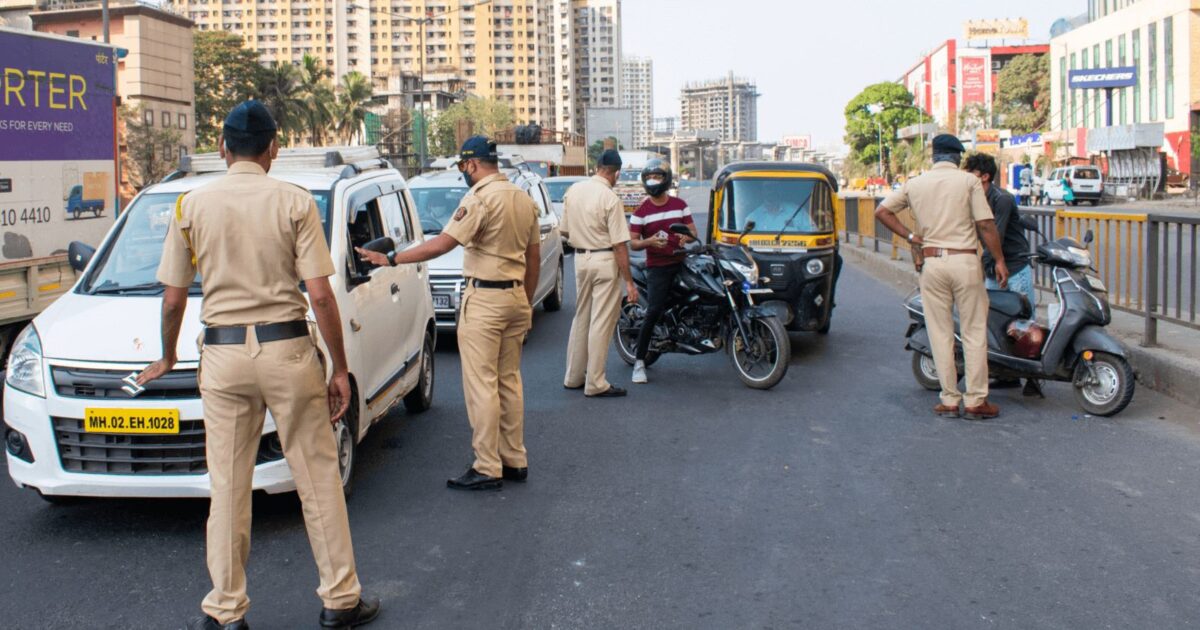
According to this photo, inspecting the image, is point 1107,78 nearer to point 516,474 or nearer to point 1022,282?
point 1022,282

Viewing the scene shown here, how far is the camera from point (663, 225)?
952cm

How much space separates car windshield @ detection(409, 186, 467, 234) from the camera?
42.9ft

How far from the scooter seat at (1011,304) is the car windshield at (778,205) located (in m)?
3.18

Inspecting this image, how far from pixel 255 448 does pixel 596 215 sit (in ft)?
16.4

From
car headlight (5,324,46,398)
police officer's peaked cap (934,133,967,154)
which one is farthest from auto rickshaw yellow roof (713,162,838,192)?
car headlight (5,324,46,398)

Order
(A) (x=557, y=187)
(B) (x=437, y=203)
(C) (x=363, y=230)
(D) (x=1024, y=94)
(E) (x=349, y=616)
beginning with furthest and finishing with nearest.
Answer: (D) (x=1024, y=94) < (A) (x=557, y=187) < (B) (x=437, y=203) < (C) (x=363, y=230) < (E) (x=349, y=616)

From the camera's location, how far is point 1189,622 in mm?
4277

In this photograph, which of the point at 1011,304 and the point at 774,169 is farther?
the point at 774,169

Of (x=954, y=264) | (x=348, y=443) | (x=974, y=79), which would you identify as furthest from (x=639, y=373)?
(x=974, y=79)

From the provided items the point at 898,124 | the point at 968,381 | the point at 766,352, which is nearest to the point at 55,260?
the point at 766,352

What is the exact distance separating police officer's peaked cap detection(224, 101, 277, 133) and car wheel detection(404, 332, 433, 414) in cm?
419

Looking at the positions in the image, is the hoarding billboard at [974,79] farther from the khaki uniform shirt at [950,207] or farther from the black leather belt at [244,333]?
the black leather belt at [244,333]

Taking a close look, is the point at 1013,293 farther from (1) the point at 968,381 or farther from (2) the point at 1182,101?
(2) the point at 1182,101

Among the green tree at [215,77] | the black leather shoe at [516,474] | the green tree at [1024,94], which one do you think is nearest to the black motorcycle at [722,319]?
the black leather shoe at [516,474]
